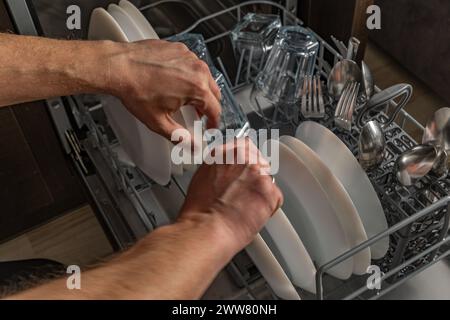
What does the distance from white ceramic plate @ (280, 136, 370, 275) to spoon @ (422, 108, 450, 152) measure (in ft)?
0.70

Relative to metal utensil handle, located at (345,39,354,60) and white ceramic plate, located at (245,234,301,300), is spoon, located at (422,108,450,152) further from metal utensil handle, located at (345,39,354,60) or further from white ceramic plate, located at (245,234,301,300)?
white ceramic plate, located at (245,234,301,300)

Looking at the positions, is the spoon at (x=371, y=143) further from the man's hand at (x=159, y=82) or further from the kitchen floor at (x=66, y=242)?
the kitchen floor at (x=66, y=242)

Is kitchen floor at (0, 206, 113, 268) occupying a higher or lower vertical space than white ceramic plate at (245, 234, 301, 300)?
lower

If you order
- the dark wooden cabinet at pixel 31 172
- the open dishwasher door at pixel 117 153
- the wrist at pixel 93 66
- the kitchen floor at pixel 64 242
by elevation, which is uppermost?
the wrist at pixel 93 66

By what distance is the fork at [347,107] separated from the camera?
31.9 inches

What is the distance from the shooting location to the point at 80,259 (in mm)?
1282

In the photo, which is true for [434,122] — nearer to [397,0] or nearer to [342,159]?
[342,159]

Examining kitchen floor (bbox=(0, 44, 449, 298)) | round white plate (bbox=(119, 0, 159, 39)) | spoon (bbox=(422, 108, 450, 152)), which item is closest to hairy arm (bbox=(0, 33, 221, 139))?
round white plate (bbox=(119, 0, 159, 39))

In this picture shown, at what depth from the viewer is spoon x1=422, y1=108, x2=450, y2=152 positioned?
0.80 m

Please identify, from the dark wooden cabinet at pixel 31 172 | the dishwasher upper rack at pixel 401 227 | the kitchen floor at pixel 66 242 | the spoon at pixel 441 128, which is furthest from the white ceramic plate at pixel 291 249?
the kitchen floor at pixel 66 242

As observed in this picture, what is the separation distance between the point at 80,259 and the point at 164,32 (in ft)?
1.82

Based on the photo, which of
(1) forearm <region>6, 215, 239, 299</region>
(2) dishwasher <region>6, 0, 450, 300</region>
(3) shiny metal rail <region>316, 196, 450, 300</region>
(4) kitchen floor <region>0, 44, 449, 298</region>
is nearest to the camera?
(1) forearm <region>6, 215, 239, 299</region>

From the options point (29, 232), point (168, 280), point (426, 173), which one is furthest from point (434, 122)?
point (29, 232)

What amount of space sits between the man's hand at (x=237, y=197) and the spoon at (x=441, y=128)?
0.31m
